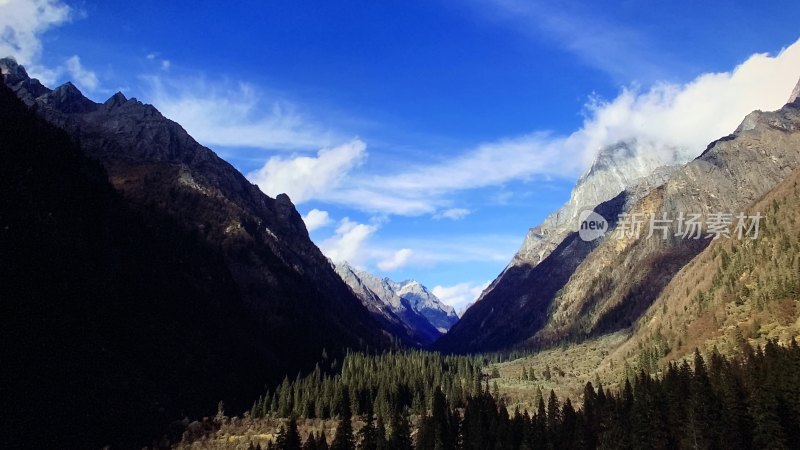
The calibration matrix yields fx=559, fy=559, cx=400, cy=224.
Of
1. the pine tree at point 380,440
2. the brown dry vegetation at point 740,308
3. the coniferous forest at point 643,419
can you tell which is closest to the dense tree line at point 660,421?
the coniferous forest at point 643,419

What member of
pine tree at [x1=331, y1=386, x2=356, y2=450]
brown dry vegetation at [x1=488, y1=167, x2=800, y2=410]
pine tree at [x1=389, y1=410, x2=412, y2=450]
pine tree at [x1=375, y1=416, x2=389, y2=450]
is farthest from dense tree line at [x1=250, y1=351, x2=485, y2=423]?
brown dry vegetation at [x1=488, y1=167, x2=800, y2=410]

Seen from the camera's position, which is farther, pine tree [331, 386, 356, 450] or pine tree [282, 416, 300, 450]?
pine tree [331, 386, 356, 450]

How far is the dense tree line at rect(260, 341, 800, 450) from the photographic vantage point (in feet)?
264

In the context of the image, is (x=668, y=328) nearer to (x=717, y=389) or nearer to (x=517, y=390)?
(x=517, y=390)

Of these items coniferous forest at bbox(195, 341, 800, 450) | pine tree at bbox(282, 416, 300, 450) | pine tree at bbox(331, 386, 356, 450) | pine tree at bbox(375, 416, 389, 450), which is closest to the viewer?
coniferous forest at bbox(195, 341, 800, 450)

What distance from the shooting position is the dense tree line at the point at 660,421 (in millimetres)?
80438

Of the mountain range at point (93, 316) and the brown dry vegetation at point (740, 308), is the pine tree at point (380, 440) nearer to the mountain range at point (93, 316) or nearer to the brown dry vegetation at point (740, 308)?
the mountain range at point (93, 316)

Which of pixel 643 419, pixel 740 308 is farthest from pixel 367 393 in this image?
pixel 740 308

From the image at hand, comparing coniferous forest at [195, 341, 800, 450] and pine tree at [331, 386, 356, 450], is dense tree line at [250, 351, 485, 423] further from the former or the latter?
pine tree at [331, 386, 356, 450]

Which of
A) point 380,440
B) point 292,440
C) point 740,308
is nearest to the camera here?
point 292,440

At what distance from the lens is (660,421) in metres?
91.8

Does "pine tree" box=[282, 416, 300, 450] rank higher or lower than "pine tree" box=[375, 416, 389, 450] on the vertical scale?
higher

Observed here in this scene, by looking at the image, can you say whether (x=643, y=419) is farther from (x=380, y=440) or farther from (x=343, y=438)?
(x=343, y=438)

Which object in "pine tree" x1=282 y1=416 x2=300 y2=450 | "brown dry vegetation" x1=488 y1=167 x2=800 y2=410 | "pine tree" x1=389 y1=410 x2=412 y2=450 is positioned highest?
"brown dry vegetation" x1=488 y1=167 x2=800 y2=410
